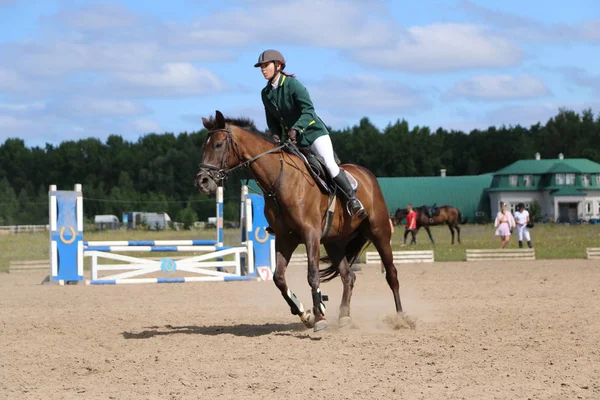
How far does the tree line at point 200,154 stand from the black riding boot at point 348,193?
87.2m

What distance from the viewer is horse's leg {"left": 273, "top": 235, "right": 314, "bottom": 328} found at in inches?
358

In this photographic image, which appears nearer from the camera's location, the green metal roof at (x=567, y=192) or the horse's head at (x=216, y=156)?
the horse's head at (x=216, y=156)

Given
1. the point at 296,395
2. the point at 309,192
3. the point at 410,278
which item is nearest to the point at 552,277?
the point at 410,278

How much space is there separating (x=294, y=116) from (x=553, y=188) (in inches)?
3036

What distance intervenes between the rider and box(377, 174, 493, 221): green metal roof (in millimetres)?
66394

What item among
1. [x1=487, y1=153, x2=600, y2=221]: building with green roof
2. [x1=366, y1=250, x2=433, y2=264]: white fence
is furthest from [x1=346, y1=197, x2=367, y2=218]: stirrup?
[x1=487, y1=153, x2=600, y2=221]: building with green roof

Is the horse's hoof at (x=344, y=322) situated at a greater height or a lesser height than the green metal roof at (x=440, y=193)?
lesser

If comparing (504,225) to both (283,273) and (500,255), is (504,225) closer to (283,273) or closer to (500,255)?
(500,255)

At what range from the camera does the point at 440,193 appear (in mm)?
79000

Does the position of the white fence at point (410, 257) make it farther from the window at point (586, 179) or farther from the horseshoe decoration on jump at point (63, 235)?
the window at point (586, 179)

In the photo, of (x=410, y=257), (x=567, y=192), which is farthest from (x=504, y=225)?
(x=567, y=192)

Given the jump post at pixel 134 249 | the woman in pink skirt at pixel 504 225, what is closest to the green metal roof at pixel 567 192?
the woman in pink skirt at pixel 504 225

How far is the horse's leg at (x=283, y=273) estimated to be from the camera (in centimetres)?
909

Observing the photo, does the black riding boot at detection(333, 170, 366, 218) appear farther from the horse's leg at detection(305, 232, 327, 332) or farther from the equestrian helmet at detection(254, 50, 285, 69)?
the equestrian helmet at detection(254, 50, 285, 69)
